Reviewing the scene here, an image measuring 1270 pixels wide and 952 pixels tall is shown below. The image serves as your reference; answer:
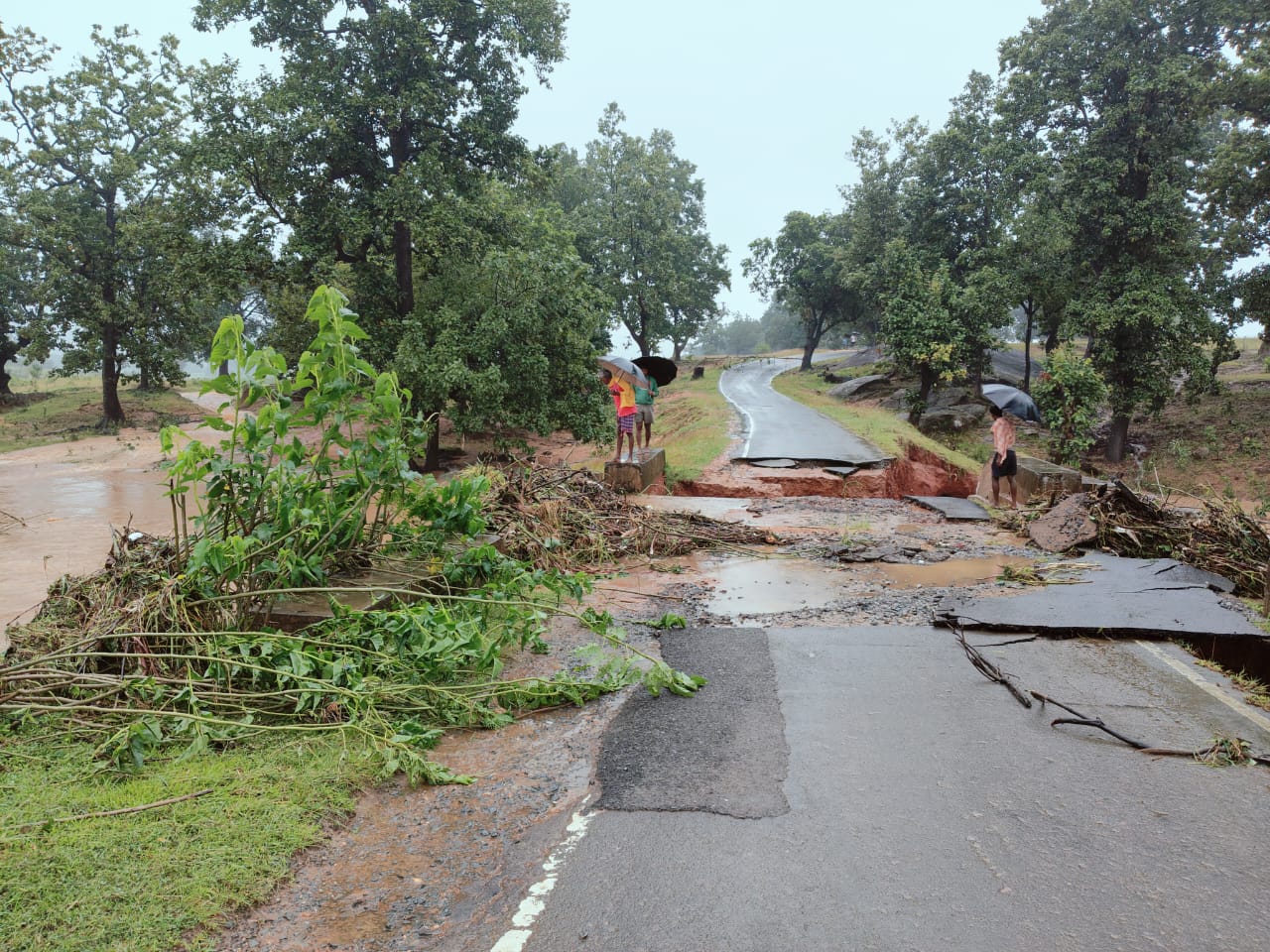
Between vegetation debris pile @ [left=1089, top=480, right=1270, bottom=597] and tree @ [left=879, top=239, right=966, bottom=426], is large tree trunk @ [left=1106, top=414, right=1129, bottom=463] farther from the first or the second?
vegetation debris pile @ [left=1089, top=480, right=1270, bottom=597]

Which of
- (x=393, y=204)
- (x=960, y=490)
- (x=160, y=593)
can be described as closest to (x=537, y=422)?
(x=393, y=204)

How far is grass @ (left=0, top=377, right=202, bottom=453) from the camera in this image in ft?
97.9

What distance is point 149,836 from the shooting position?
9.86 feet

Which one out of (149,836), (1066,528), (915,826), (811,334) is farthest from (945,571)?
(811,334)

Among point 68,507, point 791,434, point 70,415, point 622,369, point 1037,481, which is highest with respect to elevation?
point 622,369

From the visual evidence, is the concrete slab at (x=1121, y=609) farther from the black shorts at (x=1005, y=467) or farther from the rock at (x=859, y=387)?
the rock at (x=859, y=387)

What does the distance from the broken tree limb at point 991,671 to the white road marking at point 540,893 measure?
8.68 feet

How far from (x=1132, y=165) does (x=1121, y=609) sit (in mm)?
25465

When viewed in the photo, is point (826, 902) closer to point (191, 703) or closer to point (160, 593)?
point (191, 703)

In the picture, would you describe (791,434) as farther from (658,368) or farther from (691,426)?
(658,368)

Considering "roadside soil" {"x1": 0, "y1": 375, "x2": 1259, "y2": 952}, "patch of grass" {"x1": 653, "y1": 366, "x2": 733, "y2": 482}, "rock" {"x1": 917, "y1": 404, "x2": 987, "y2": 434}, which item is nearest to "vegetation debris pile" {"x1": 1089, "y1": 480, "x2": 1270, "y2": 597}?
"roadside soil" {"x1": 0, "y1": 375, "x2": 1259, "y2": 952}

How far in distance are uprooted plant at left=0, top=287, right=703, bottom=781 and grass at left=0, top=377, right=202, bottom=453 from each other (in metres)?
29.8

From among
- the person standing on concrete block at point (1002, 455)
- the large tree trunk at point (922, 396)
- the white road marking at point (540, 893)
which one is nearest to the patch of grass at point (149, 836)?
the white road marking at point (540, 893)

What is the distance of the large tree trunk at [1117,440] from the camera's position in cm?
2647
